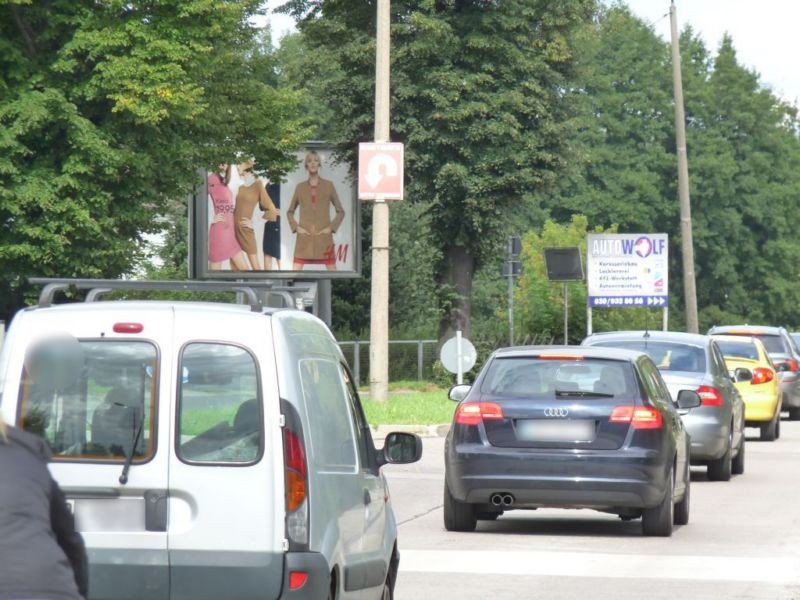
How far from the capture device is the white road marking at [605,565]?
11.3 metres

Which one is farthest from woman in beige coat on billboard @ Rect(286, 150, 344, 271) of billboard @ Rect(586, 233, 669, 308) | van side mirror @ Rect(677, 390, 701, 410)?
van side mirror @ Rect(677, 390, 701, 410)

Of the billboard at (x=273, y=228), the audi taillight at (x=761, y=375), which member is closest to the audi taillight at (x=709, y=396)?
the audi taillight at (x=761, y=375)

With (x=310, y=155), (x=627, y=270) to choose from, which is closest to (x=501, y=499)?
(x=627, y=270)

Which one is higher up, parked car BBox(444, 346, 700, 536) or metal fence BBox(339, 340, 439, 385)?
metal fence BBox(339, 340, 439, 385)

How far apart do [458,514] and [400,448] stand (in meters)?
5.69

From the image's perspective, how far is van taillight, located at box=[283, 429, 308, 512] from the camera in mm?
6609

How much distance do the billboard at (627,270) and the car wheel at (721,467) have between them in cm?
2276

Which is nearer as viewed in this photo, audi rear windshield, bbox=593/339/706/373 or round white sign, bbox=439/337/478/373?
audi rear windshield, bbox=593/339/706/373

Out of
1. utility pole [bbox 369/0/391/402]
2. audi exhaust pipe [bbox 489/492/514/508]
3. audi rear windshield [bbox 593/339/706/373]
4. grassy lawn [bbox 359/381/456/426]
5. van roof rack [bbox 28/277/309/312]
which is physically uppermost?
utility pole [bbox 369/0/391/402]

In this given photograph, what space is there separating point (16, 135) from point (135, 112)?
252 centimetres

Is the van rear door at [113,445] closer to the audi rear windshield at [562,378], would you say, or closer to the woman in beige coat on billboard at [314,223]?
the audi rear windshield at [562,378]

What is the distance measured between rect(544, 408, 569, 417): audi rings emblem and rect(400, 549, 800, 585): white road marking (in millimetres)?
1161

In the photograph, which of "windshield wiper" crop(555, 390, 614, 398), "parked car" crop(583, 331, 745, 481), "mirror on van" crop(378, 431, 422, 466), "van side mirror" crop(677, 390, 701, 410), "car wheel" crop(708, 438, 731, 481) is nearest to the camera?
"mirror on van" crop(378, 431, 422, 466)

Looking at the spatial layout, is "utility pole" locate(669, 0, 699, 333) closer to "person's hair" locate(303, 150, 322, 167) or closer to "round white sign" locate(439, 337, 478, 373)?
"person's hair" locate(303, 150, 322, 167)
